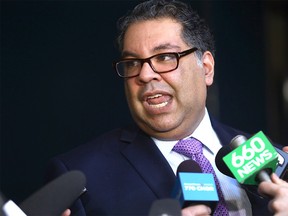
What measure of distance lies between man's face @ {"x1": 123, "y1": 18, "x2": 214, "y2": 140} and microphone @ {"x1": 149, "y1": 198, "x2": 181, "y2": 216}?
686mm

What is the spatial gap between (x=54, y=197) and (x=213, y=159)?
78cm

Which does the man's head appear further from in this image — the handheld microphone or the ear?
the handheld microphone

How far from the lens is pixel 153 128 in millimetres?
1778

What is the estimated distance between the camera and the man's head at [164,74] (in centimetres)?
174

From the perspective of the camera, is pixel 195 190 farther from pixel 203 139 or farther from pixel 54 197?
pixel 203 139

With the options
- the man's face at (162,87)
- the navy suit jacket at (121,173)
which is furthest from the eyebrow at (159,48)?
the navy suit jacket at (121,173)

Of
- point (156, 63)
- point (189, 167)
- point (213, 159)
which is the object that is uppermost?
point (156, 63)

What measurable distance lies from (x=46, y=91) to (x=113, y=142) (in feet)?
4.81

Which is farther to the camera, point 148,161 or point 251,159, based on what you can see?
point 148,161

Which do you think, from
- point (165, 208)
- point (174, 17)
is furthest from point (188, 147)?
Answer: point (165, 208)

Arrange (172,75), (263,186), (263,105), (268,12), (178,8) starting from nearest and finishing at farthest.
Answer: (263,186), (172,75), (178,8), (263,105), (268,12)

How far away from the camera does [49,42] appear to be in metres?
3.23

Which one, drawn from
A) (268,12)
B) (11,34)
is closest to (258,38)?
(268,12)

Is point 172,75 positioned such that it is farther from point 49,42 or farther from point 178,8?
point 49,42
